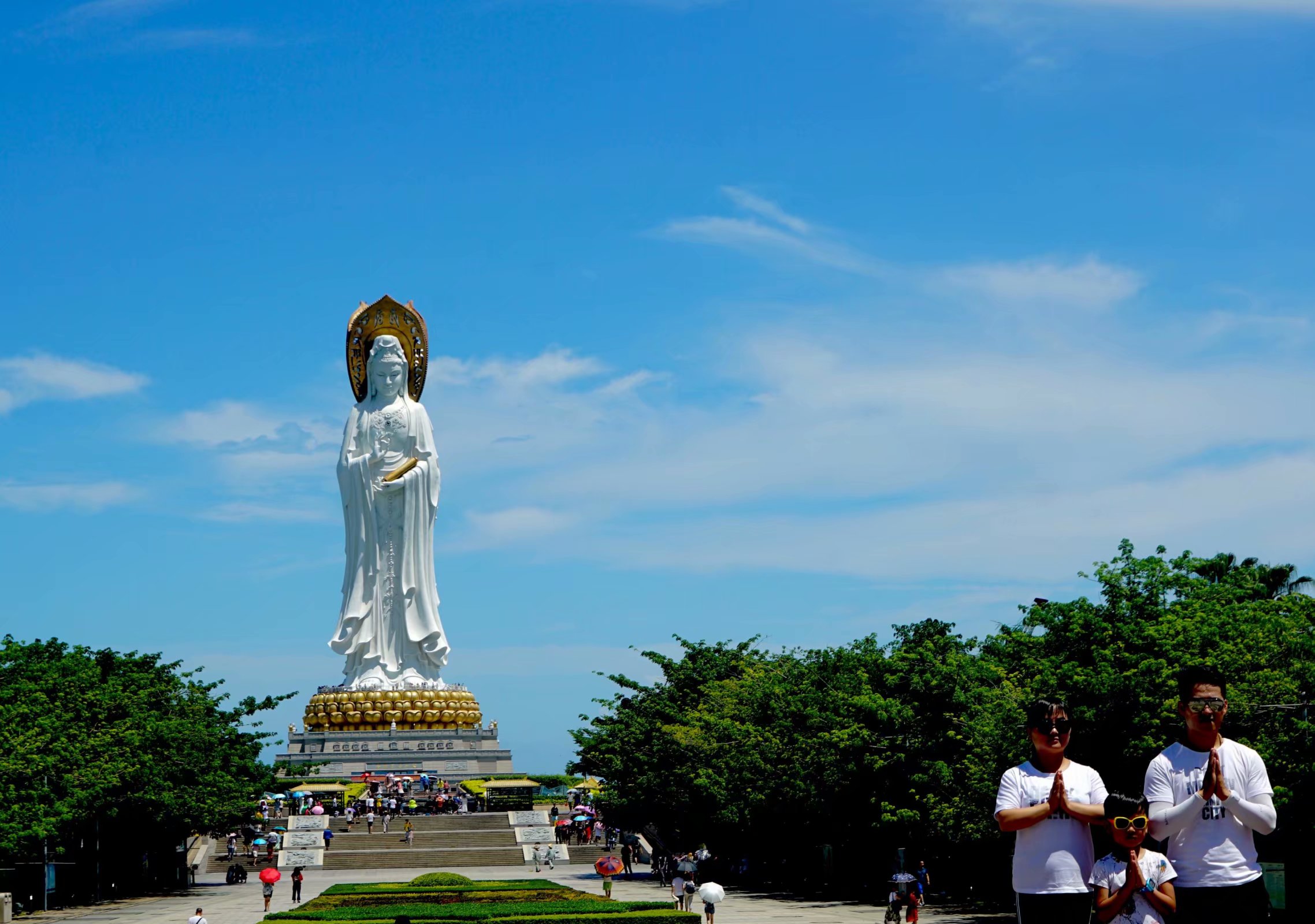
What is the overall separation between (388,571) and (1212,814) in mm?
52485

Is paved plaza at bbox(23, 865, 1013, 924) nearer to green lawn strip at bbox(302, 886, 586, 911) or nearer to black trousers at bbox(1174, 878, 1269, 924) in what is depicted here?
green lawn strip at bbox(302, 886, 586, 911)

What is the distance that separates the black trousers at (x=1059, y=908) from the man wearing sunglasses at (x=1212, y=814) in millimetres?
437

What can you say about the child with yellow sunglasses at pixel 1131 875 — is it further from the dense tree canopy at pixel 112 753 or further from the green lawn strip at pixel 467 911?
the dense tree canopy at pixel 112 753

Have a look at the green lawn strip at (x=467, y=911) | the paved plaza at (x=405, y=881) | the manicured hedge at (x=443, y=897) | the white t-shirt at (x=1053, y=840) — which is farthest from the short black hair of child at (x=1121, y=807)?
the manicured hedge at (x=443, y=897)

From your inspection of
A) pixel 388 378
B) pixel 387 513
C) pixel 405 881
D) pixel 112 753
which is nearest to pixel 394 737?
pixel 387 513

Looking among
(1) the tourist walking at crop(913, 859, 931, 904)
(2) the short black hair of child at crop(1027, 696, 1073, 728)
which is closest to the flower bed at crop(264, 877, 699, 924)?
(1) the tourist walking at crop(913, 859, 931, 904)

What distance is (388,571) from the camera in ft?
192

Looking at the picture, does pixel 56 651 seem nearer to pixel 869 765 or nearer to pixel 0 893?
pixel 0 893

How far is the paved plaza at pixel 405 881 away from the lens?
28625 mm

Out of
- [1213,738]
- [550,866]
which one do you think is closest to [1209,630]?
[1213,738]

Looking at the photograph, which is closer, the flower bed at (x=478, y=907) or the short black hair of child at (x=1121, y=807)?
the short black hair of child at (x=1121, y=807)

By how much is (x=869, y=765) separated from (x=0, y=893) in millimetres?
15534

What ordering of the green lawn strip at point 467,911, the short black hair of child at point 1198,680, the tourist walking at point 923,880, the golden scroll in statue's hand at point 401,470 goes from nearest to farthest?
the short black hair of child at point 1198,680
the green lawn strip at point 467,911
the tourist walking at point 923,880
the golden scroll in statue's hand at point 401,470

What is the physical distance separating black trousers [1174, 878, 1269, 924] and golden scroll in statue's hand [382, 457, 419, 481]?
51470 mm
